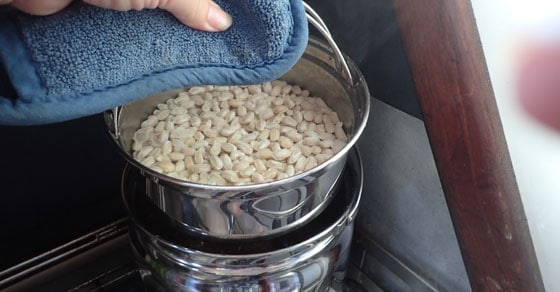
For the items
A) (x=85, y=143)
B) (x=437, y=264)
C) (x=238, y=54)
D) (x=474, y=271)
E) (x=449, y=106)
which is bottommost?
(x=437, y=264)

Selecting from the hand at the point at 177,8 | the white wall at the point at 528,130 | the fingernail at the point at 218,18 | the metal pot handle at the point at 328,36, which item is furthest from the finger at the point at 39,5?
the white wall at the point at 528,130

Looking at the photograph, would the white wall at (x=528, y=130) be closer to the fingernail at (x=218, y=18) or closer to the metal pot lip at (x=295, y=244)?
the metal pot lip at (x=295, y=244)

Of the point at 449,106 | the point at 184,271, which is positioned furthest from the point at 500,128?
the point at 184,271

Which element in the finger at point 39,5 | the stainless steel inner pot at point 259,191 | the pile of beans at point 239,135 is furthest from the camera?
the pile of beans at point 239,135

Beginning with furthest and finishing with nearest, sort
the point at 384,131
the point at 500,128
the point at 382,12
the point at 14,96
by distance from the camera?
1. the point at 384,131
2. the point at 382,12
3. the point at 500,128
4. the point at 14,96

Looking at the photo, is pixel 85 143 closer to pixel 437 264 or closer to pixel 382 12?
pixel 382 12

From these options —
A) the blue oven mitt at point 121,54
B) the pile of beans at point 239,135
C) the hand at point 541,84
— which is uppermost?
the blue oven mitt at point 121,54

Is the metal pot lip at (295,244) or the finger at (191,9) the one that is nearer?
the finger at (191,9)

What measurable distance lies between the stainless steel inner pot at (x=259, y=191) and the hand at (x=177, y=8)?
0.17 metres

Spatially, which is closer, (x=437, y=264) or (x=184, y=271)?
(x=184, y=271)

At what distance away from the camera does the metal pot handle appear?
22.5 inches

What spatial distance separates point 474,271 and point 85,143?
2.04 feet

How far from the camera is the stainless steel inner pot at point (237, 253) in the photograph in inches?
25.3

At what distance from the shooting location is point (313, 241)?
Result: 0.65 m
